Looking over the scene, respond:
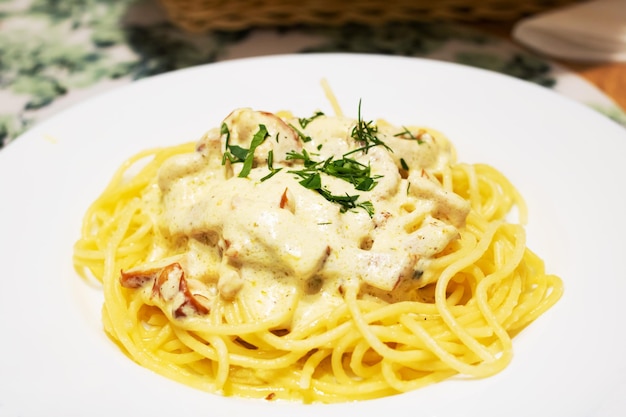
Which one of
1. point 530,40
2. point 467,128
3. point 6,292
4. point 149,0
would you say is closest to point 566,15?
point 530,40

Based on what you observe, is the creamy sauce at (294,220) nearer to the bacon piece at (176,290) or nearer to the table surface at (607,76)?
the bacon piece at (176,290)

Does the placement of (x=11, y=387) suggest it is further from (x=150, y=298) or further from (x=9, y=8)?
(x=9, y=8)

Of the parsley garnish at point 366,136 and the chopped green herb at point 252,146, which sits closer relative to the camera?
the chopped green herb at point 252,146

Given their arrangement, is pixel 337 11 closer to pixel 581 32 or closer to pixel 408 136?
pixel 581 32

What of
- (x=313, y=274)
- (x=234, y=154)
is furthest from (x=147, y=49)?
(x=313, y=274)

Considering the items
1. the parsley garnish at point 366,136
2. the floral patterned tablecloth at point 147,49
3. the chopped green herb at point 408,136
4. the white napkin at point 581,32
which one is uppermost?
the white napkin at point 581,32

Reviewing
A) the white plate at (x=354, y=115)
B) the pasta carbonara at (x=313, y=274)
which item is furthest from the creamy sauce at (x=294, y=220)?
the white plate at (x=354, y=115)

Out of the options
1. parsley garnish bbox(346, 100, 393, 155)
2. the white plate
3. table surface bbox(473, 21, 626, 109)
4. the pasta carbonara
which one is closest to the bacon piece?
the pasta carbonara

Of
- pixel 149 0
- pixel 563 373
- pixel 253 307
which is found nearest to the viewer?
pixel 563 373
